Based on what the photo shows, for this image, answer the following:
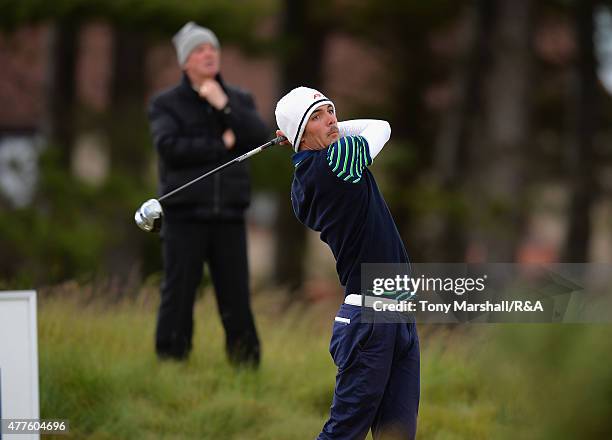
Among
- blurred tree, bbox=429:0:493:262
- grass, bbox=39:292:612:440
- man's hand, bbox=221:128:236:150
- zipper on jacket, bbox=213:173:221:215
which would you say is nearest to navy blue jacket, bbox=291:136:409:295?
grass, bbox=39:292:612:440

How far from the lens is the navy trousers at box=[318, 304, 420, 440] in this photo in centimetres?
471

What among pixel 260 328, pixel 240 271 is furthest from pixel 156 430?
pixel 260 328

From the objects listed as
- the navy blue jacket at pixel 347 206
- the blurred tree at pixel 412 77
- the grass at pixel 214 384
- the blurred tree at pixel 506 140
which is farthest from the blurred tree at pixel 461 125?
the navy blue jacket at pixel 347 206

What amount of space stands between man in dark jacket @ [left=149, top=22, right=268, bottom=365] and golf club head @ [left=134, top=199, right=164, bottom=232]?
1344 millimetres

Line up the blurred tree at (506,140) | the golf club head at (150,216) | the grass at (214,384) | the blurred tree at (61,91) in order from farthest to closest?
the blurred tree at (506,140)
the blurred tree at (61,91)
the grass at (214,384)
the golf club head at (150,216)

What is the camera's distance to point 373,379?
4711 millimetres

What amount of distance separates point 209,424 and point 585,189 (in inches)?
584

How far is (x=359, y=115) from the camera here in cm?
2002

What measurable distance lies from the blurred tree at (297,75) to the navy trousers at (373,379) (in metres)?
13.6

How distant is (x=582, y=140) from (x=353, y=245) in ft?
51.2

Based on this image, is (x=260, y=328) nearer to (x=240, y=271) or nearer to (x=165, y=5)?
(x=240, y=271)

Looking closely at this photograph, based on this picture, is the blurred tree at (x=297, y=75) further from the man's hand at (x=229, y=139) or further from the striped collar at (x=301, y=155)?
the striped collar at (x=301, y=155)

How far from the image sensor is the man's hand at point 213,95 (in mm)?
6926

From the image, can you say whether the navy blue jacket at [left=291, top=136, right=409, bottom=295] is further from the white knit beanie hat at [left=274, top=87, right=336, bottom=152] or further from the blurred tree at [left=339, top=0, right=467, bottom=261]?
the blurred tree at [left=339, top=0, right=467, bottom=261]
